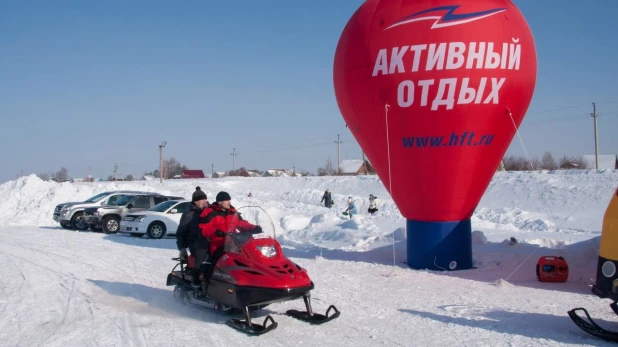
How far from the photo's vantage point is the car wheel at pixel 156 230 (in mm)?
21078

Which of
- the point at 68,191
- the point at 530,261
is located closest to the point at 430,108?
the point at 530,261

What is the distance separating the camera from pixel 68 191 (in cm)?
3584

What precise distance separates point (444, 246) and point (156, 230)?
1195 centimetres

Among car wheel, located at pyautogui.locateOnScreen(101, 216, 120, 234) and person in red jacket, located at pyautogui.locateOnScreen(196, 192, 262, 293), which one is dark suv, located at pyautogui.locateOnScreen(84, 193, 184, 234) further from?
person in red jacket, located at pyautogui.locateOnScreen(196, 192, 262, 293)

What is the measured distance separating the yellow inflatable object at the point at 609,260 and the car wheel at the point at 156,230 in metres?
16.7

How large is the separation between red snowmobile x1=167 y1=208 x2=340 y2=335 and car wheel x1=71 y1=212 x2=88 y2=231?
17.9m

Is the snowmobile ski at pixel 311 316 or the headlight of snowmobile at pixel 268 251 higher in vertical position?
the headlight of snowmobile at pixel 268 251

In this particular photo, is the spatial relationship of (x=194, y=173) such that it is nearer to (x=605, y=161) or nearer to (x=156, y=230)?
(x=605, y=161)

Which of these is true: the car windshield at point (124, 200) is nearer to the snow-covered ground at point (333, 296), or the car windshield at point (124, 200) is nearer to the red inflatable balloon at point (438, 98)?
the snow-covered ground at point (333, 296)

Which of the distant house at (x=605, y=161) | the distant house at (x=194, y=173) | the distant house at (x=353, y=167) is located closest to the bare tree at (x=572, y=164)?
the distant house at (x=605, y=161)

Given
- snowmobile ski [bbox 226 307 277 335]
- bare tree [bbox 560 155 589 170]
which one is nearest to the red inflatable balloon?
snowmobile ski [bbox 226 307 277 335]

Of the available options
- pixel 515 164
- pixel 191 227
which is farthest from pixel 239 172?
pixel 191 227

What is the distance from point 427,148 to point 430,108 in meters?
0.86

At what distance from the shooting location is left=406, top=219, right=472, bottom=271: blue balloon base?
1288 centimetres
